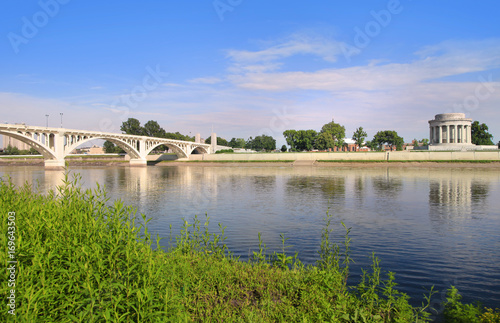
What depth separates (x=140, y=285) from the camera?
19.0 feet

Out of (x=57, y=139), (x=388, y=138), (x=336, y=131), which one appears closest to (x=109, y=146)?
(x=57, y=139)

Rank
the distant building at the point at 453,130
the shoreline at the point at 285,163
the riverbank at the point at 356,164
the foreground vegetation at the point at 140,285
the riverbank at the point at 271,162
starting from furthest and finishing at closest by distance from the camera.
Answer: the distant building at the point at 453,130
the riverbank at the point at 271,162
the shoreline at the point at 285,163
the riverbank at the point at 356,164
the foreground vegetation at the point at 140,285

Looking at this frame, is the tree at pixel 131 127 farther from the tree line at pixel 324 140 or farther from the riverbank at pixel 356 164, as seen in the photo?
the tree line at pixel 324 140

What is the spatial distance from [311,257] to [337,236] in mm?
3487

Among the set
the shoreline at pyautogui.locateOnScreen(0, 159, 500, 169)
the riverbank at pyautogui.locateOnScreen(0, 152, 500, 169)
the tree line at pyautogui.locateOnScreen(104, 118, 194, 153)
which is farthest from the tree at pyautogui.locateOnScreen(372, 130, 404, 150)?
the tree line at pyautogui.locateOnScreen(104, 118, 194, 153)

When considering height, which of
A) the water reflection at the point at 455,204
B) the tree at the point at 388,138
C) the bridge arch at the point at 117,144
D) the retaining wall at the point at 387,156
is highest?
the tree at the point at 388,138

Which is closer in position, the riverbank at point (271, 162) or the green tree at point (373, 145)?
the riverbank at point (271, 162)

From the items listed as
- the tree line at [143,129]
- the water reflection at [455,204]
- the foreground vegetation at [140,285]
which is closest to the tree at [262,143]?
the tree line at [143,129]

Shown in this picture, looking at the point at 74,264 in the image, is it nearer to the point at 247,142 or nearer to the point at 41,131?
the point at 41,131

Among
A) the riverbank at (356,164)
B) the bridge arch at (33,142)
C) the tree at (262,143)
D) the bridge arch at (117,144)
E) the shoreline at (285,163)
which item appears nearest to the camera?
the bridge arch at (33,142)

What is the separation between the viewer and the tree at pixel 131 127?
491ft

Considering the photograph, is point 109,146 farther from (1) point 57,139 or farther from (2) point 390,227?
(2) point 390,227

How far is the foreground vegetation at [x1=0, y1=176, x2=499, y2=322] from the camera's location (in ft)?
17.8

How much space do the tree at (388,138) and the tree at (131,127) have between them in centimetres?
10395
